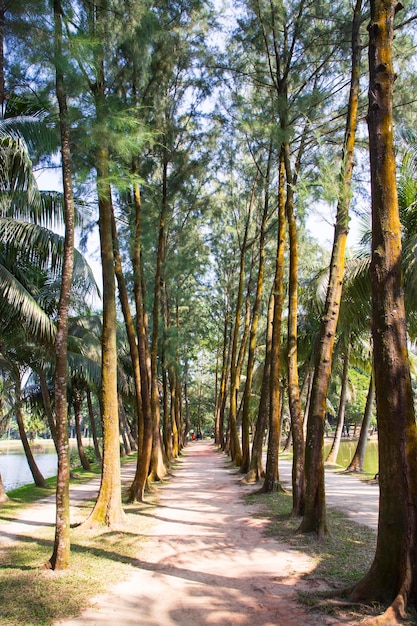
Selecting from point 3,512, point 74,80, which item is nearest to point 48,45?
point 74,80

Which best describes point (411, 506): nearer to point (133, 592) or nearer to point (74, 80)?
point (133, 592)

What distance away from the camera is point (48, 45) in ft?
21.6

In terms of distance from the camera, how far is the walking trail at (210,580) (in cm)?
464

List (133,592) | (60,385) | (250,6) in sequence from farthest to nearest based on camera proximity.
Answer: (250,6), (60,385), (133,592)

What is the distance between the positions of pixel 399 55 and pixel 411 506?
29.4 feet

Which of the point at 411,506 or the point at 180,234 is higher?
the point at 180,234

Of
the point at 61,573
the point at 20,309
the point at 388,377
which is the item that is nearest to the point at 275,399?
the point at 20,309

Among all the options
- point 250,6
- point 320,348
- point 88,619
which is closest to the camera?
point 88,619

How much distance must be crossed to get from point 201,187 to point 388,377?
1527cm

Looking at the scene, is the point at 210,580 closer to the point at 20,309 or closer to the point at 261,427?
the point at 20,309

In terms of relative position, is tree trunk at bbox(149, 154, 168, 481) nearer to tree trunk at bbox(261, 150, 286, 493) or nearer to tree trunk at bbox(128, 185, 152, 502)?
tree trunk at bbox(128, 185, 152, 502)

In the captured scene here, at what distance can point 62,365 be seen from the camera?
645cm

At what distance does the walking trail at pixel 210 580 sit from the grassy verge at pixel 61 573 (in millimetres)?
192

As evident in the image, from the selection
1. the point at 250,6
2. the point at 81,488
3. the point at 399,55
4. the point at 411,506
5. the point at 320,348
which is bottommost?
the point at 81,488
